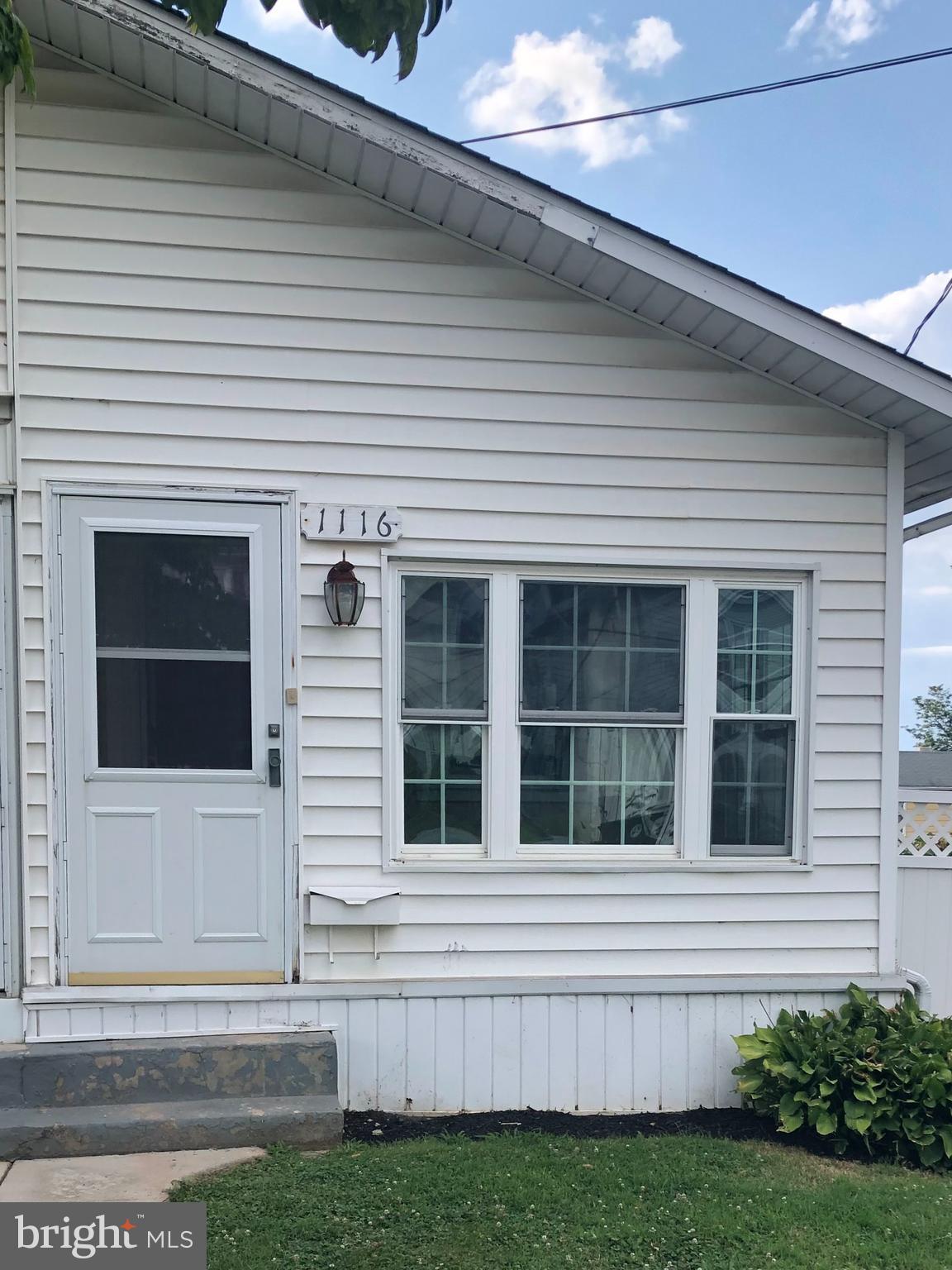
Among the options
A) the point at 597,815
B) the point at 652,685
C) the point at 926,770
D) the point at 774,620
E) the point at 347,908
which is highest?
the point at 774,620

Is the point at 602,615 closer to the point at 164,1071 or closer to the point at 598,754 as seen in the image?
the point at 598,754

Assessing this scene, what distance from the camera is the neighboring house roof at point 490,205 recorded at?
351cm

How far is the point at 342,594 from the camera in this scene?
12.7 feet

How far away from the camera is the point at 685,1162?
3.52 metres

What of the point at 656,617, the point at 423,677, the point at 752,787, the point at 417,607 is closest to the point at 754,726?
the point at 752,787

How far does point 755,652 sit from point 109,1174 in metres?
3.66

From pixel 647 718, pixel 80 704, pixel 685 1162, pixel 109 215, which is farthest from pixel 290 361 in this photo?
pixel 685 1162

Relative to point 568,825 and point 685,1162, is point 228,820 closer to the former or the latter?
point 568,825

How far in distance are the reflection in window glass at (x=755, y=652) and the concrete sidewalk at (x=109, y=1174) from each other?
9.89ft

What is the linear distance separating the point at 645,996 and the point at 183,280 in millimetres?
4058

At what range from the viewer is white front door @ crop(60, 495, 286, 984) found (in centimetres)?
383

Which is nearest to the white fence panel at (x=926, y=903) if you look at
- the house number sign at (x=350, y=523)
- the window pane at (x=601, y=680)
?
the window pane at (x=601, y=680)
